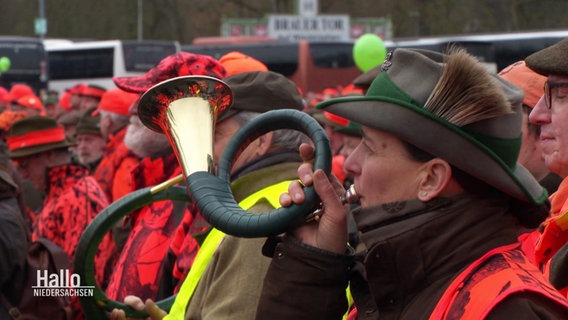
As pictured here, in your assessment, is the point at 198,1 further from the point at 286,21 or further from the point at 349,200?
the point at 349,200

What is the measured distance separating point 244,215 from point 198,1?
1251 inches

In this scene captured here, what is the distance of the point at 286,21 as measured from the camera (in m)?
26.8

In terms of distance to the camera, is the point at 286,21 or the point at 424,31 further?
the point at 424,31

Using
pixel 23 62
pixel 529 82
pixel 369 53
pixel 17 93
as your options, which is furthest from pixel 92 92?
pixel 23 62

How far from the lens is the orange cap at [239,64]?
13.5ft

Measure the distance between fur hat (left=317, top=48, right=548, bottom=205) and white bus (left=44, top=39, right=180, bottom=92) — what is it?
22224 mm

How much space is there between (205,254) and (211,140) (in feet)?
1.81

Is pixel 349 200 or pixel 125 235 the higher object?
pixel 349 200

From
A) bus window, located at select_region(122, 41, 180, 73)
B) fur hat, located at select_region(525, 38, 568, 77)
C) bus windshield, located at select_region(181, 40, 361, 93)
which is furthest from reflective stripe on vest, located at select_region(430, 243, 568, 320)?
bus window, located at select_region(122, 41, 180, 73)

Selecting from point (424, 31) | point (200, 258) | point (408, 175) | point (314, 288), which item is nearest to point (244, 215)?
point (314, 288)

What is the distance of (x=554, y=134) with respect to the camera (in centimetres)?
275

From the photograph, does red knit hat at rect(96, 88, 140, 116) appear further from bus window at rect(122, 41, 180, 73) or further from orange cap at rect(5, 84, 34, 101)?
bus window at rect(122, 41, 180, 73)

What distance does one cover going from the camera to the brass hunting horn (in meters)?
2.33

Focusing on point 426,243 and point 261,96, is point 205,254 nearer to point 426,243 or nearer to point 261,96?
point 261,96
